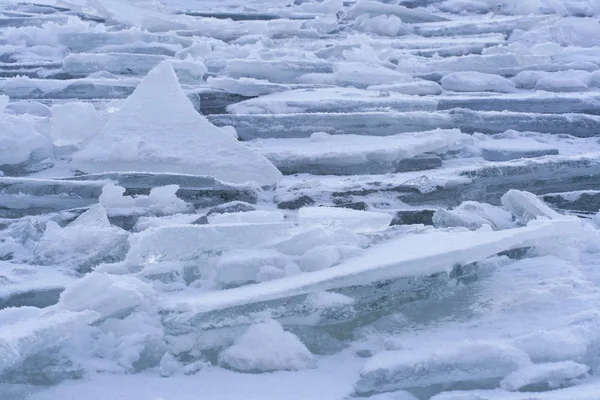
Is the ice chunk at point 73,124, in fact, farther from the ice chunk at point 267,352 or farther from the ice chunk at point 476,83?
the ice chunk at point 476,83

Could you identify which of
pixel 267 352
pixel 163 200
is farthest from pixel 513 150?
pixel 267 352

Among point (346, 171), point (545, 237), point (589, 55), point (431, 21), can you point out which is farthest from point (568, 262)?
point (431, 21)

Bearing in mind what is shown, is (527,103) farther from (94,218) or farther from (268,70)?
(94,218)

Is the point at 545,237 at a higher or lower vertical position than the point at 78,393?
higher

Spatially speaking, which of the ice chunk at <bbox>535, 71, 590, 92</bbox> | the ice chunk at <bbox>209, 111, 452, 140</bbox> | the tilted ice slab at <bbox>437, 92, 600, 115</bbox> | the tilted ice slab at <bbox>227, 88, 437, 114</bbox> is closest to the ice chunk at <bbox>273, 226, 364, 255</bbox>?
the ice chunk at <bbox>209, 111, 452, 140</bbox>

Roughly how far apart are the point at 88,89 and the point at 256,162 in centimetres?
162

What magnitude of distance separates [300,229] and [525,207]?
2.61ft

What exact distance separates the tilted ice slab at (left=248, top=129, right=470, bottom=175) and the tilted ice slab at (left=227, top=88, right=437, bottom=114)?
428mm

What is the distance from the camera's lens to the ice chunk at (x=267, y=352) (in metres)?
1.64

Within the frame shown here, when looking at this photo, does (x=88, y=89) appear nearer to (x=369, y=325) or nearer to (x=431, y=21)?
(x=369, y=325)

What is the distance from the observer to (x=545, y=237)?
206 centimetres

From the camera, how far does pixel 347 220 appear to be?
7.11ft

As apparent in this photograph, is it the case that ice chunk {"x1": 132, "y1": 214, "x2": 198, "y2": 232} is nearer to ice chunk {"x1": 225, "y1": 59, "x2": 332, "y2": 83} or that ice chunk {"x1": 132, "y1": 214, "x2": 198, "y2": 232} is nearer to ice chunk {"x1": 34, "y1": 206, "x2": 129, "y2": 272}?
ice chunk {"x1": 34, "y1": 206, "x2": 129, "y2": 272}

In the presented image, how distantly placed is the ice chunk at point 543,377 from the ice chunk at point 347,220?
0.69 metres
